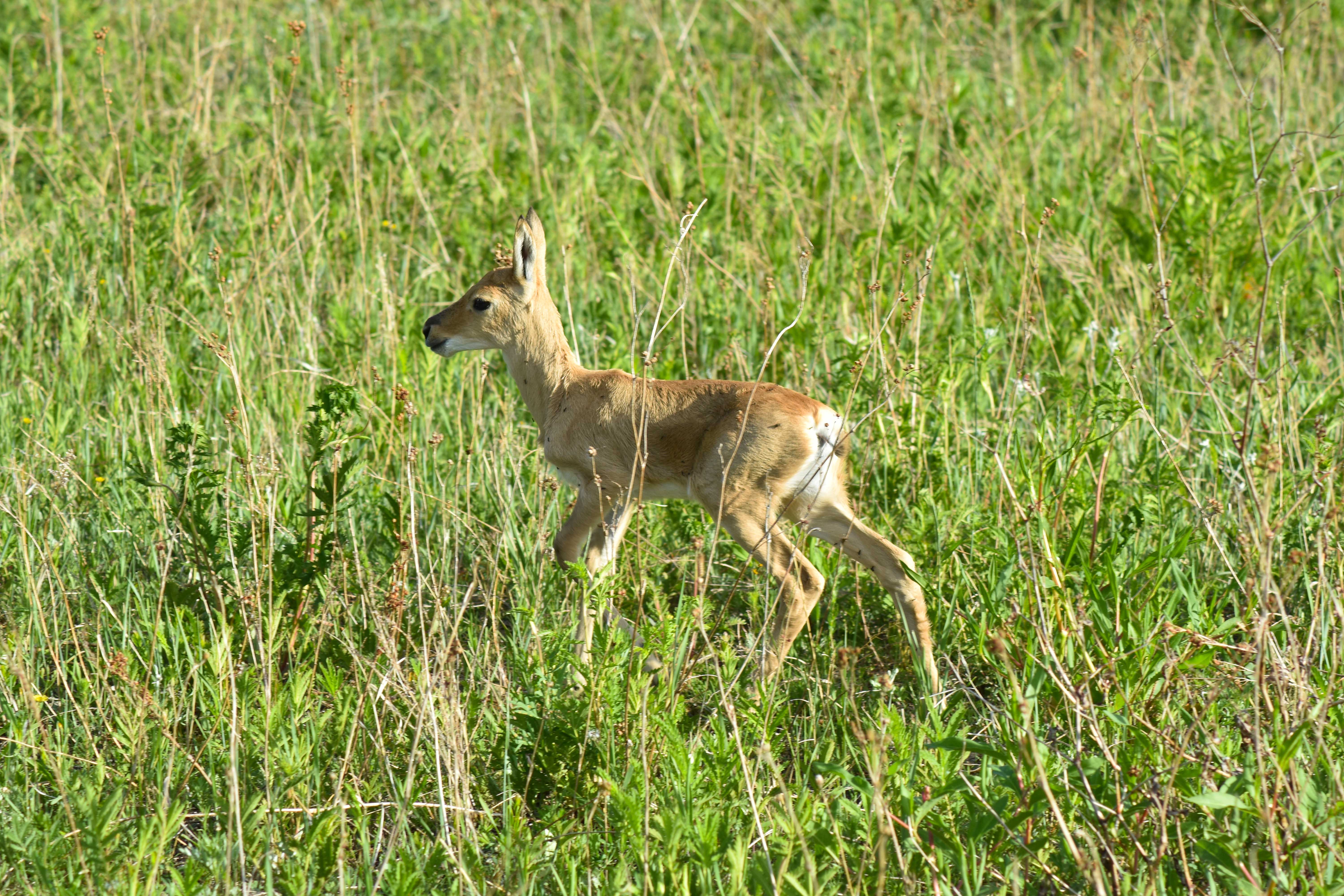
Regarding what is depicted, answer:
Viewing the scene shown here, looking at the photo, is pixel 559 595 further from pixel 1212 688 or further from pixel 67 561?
pixel 1212 688

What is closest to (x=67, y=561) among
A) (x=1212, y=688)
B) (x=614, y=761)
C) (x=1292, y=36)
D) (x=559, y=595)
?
(x=559, y=595)

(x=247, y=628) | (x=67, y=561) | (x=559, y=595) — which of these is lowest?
(x=559, y=595)

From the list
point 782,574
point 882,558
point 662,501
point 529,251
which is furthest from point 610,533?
point 529,251

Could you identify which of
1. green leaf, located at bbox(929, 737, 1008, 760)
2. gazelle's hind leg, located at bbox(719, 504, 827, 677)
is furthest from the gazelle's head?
green leaf, located at bbox(929, 737, 1008, 760)

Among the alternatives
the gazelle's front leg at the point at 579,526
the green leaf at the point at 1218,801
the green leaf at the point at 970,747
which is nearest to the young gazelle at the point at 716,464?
the gazelle's front leg at the point at 579,526

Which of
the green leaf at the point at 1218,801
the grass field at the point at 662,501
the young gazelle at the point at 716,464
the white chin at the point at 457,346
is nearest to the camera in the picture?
the green leaf at the point at 1218,801

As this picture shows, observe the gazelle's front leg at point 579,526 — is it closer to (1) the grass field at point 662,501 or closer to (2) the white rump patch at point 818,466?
(1) the grass field at point 662,501

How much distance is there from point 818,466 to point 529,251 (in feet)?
4.40

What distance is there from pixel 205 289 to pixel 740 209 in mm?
2409

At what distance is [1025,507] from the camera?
4020 mm

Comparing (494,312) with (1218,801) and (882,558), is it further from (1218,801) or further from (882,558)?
(1218,801)

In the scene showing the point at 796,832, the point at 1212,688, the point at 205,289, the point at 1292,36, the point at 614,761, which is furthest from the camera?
the point at 1292,36

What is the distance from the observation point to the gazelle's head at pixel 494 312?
466cm

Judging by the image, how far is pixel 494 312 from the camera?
184 inches
